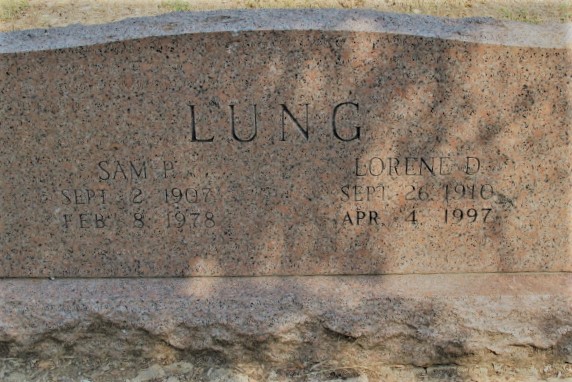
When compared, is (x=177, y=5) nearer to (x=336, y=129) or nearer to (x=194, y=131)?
(x=194, y=131)

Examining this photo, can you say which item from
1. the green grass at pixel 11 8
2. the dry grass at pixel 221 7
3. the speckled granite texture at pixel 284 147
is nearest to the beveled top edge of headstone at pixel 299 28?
the speckled granite texture at pixel 284 147

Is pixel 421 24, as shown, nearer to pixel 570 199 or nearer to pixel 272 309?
pixel 570 199

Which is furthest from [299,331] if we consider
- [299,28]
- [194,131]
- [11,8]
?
[11,8]

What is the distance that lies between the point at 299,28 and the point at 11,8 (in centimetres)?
404

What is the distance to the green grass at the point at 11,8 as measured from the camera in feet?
17.9

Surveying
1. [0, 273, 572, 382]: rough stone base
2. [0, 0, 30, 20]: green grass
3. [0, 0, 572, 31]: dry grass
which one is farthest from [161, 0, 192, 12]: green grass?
[0, 273, 572, 382]: rough stone base

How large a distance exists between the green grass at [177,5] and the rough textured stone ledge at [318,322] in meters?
3.39

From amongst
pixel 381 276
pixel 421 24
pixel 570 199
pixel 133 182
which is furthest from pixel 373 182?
pixel 133 182

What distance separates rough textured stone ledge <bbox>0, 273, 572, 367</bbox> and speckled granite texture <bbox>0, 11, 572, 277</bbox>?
182 millimetres

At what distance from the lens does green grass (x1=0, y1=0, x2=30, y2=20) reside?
5.44m

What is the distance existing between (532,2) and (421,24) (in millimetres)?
3583

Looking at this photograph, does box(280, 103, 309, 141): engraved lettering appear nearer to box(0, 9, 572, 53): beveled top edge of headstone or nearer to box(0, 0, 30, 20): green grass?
box(0, 9, 572, 53): beveled top edge of headstone

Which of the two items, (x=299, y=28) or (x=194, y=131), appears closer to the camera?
(x=299, y=28)

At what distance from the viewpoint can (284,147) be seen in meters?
2.56
